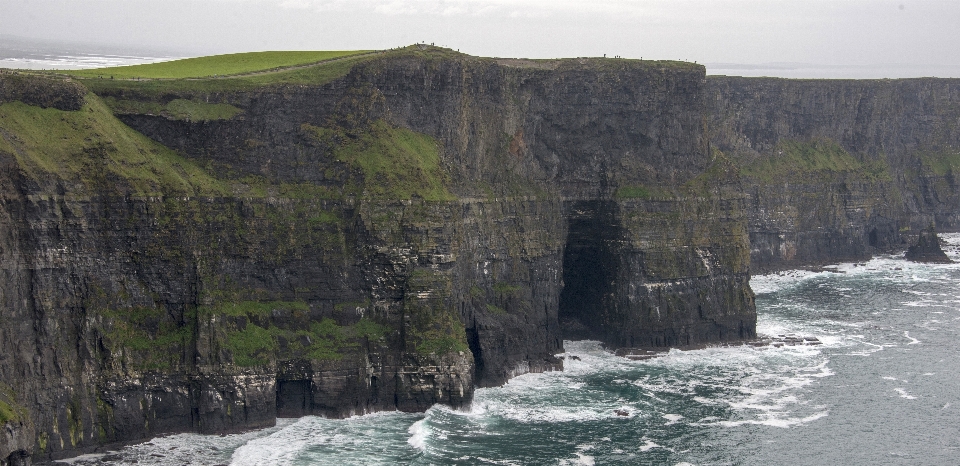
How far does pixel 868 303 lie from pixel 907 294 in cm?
813

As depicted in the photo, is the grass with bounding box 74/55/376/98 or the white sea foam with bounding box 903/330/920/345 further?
the white sea foam with bounding box 903/330/920/345

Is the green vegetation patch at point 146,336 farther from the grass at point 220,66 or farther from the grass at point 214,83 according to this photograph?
the grass at point 220,66

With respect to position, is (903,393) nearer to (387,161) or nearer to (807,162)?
(387,161)

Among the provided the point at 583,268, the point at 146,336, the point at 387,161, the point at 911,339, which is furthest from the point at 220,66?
the point at 911,339

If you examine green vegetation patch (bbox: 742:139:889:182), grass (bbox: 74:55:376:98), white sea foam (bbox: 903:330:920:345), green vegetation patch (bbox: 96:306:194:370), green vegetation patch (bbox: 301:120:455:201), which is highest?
grass (bbox: 74:55:376:98)

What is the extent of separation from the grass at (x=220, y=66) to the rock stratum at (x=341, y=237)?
226 inches

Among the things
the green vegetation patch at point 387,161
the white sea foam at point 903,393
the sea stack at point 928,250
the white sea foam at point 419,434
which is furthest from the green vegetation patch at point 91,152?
the sea stack at point 928,250

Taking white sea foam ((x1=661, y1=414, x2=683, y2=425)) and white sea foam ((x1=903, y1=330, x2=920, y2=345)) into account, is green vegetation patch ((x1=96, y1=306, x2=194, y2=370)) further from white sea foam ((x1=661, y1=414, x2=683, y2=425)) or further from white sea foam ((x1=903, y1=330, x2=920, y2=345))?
white sea foam ((x1=903, y1=330, x2=920, y2=345))

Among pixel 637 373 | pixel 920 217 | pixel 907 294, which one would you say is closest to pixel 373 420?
pixel 637 373

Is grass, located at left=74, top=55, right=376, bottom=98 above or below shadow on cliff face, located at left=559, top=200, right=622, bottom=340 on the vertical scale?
above

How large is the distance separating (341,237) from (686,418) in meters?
26.4

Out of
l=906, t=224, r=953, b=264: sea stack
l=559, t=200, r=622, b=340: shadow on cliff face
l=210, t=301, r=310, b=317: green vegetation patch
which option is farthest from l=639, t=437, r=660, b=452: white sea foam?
l=906, t=224, r=953, b=264: sea stack

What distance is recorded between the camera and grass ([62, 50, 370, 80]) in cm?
9269

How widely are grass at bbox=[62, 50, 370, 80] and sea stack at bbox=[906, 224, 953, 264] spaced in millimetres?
85853
